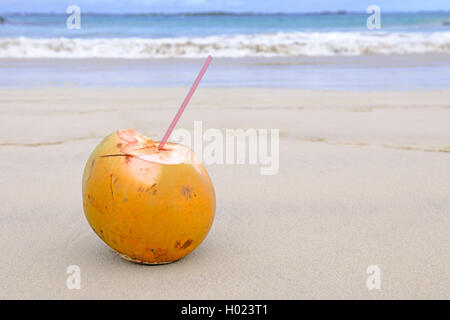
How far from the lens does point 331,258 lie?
2.09m

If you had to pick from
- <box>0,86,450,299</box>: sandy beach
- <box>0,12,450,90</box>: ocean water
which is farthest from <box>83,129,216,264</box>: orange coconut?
<box>0,12,450,90</box>: ocean water

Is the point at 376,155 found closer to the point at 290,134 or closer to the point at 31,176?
the point at 290,134

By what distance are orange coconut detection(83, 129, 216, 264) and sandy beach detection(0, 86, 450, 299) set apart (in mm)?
→ 131

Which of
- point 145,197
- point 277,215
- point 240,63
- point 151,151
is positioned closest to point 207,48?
point 240,63

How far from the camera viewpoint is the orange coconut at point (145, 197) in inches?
71.3

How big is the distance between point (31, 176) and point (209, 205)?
169 centimetres

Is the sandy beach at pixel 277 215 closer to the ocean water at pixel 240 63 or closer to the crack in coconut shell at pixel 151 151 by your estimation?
the crack in coconut shell at pixel 151 151

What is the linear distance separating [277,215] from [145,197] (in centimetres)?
93

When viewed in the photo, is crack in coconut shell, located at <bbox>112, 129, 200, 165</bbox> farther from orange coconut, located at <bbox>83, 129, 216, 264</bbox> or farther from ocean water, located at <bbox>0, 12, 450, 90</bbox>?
ocean water, located at <bbox>0, 12, 450, 90</bbox>

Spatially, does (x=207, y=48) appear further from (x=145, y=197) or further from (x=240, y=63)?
(x=145, y=197)

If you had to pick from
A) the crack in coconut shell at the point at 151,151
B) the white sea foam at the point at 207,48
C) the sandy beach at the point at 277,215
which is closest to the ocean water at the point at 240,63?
the white sea foam at the point at 207,48

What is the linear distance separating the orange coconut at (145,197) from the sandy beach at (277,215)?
0.13m

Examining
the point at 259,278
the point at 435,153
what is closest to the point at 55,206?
the point at 259,278

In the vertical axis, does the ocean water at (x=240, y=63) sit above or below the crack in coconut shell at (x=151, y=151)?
above
